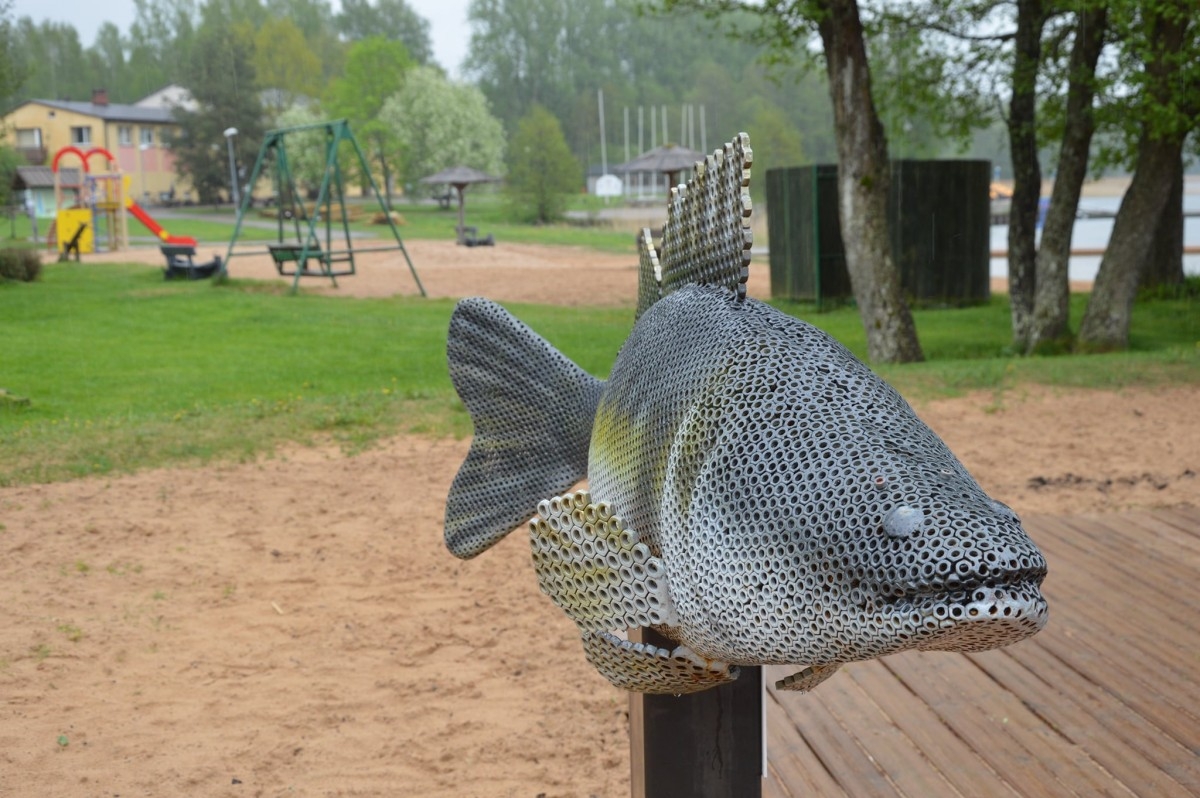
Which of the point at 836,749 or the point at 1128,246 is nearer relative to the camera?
the point at 836,749

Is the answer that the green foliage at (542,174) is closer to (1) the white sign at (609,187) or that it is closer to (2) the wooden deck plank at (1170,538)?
(1) the white sign at (609,187)

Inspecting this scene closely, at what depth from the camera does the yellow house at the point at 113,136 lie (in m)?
35.9

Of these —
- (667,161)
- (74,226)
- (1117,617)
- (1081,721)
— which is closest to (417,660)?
(1081,721)

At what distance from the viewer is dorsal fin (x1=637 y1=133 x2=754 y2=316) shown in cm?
180

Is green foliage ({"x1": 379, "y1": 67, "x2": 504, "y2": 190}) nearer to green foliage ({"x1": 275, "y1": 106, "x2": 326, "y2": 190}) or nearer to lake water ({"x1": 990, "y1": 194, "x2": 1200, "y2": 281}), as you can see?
green foliage ({"x1": 275, "y1": 106, "x2": 326, "y2": 190})

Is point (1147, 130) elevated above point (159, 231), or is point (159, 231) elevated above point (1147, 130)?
point (1147, 130)

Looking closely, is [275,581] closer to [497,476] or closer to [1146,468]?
[497,476]

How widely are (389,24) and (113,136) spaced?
18.8m

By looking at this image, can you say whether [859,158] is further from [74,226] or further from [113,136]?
[113,136]

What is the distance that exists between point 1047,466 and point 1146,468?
57cm

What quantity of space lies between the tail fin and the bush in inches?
603

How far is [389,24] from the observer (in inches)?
2170

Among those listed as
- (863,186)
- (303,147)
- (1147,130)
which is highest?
(303,147)

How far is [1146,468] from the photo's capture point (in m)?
7.09
